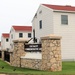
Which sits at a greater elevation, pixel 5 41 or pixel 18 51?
pixel 5 41

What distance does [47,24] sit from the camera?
108 ft

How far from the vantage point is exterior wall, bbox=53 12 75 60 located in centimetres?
3100

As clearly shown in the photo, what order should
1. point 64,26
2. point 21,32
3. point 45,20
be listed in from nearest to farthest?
point 64,26 < point 45,20 < point 21,32

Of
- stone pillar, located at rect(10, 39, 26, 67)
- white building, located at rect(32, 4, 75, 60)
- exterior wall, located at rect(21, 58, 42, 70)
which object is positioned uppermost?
white building, located at rect(32, 4, 75, 60)

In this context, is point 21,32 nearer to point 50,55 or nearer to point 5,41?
point 5,41

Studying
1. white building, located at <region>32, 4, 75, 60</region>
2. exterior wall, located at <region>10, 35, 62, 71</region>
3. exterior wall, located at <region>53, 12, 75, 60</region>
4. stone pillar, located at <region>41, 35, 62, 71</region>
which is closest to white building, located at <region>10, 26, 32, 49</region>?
white building, located at <region>32, 4, 75, 60</region>

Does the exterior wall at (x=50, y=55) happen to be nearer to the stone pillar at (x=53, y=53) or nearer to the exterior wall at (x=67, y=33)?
the stone pillar at (x=53, y=53)

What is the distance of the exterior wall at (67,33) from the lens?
102 ft

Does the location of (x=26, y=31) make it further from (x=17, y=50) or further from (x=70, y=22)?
(x=17, y=50)

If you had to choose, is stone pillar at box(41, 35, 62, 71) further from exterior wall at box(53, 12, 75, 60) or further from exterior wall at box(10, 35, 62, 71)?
exterior wall at box(53, 12, 75, 60)

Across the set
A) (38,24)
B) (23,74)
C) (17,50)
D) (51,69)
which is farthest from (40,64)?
(38,24)

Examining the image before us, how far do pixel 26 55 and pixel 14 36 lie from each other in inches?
1556

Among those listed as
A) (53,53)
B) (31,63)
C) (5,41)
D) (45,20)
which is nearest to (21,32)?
(5,41)

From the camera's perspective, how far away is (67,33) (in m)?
31.5
